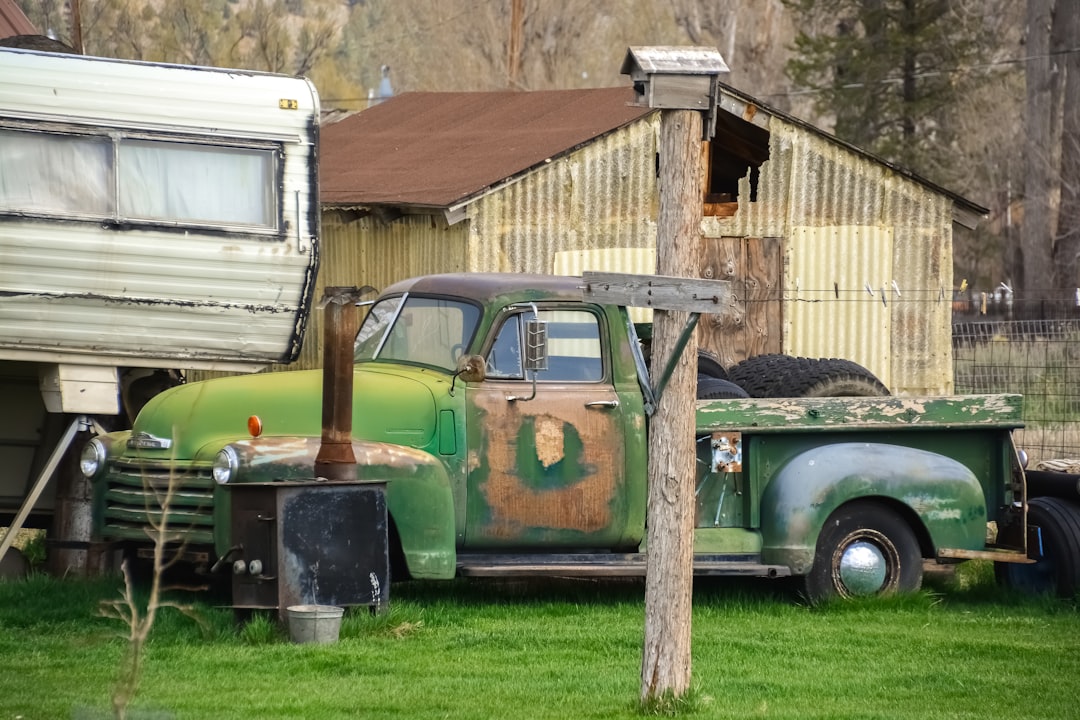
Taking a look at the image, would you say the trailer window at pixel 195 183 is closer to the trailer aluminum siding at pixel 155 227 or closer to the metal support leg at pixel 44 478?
the trailer aluminum siding at pixel 155 227

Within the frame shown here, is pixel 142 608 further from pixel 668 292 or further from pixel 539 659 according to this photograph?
pixel 668 292

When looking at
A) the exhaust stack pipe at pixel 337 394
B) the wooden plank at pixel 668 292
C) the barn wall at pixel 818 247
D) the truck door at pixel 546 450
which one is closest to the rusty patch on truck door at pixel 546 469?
the truck door at pixel 546 450

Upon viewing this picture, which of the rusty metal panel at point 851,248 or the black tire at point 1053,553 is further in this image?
the rusty metal panel at point 851,248

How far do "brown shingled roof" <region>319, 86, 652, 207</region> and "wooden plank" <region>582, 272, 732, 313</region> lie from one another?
8.61m

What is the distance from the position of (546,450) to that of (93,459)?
264cm

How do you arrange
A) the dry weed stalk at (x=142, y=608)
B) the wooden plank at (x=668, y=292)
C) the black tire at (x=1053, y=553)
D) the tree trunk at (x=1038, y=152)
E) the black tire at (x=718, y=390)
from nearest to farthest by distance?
1. the dry weed stalk at (x=142, y=608)
2. the wooden plank at (x=668, y=292)
3. the black tire at (x=1053, y=553)
4. the black tire at (x=718, y=390)
5. the tree trunk at (x=1038, y=152)

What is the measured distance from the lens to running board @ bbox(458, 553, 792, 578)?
954cm

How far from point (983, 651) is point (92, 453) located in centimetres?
513

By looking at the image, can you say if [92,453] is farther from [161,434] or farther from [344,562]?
[344,562]

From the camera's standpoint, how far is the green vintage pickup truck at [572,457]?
31.2ft

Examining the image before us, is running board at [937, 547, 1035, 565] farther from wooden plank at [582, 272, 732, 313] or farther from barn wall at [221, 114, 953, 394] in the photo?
barn wall at [221, 114, 953, 394]

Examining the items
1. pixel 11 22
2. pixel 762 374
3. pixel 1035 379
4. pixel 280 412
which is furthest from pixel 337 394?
pixel 1035 379

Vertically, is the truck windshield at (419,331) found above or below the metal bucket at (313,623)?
above

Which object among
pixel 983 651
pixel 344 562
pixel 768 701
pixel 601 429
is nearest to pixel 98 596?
pixel 344 562
